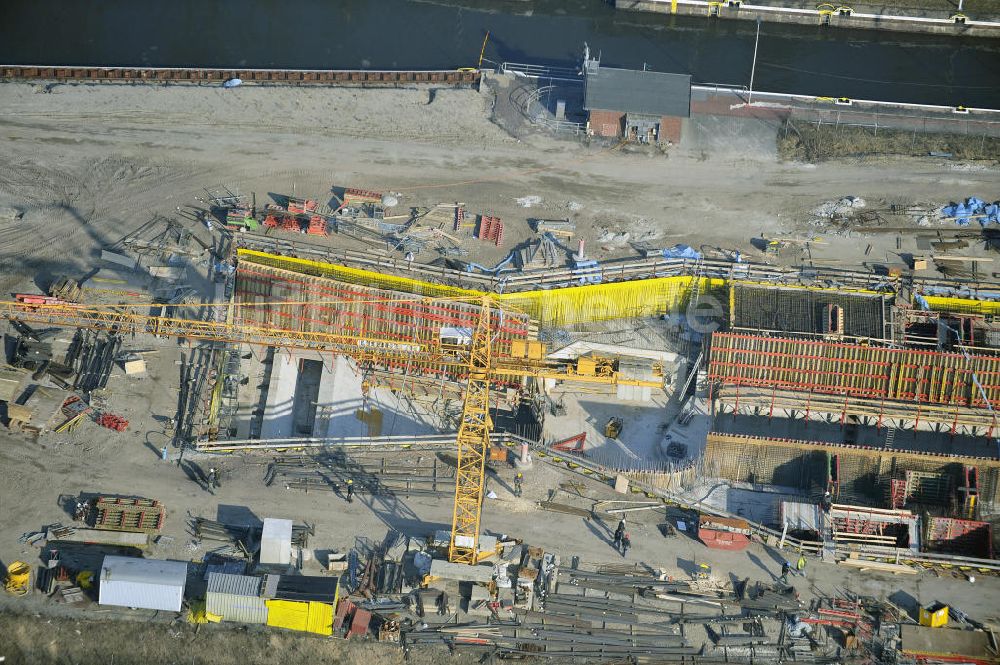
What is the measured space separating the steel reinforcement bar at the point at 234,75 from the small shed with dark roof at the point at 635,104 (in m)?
9.55

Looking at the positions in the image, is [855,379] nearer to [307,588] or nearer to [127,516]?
[307,588]

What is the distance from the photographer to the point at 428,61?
121188 mm

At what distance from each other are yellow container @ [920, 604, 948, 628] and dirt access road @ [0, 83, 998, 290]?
2560 centimetres

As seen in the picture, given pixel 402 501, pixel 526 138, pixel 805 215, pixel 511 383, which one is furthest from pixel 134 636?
pixel 805 215

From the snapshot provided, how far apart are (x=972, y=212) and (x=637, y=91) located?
24134mm

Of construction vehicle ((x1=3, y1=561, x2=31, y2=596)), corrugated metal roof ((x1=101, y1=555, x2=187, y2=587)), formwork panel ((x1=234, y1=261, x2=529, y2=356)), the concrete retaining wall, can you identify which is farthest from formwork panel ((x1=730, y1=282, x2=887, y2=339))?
construction vehicle ((x1=3, y1=561, x2=31, y2=596))

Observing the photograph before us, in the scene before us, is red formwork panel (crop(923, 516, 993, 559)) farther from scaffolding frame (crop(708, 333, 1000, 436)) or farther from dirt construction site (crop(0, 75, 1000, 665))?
scaffolding frame (crop(708, 333, 1000, 436))

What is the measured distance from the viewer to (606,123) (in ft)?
371

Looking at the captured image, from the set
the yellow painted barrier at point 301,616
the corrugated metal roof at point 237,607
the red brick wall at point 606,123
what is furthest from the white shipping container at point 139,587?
the red brick wall at point 606,123

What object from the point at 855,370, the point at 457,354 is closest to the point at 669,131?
the point at 855,370

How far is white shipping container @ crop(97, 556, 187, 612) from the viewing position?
294 ft

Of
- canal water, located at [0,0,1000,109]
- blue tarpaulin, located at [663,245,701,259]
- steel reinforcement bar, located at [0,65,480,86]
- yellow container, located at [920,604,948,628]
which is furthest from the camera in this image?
canal water, located at [0,0,1000,109]

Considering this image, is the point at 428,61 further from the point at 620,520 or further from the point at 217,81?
the point at 620,520

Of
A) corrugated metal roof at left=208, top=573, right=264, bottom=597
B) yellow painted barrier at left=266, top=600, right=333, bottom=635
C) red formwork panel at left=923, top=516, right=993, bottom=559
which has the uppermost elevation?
red formwork panel at left=923, top=516, right=993, bottom=559
